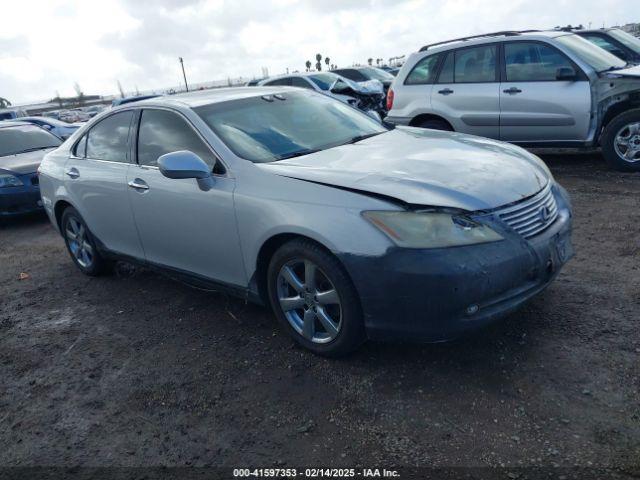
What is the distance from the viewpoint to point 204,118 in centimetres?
375

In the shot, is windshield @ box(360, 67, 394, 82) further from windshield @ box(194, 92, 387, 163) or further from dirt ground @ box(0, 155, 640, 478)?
dirt ground @ box(0, 155, 640, 478)

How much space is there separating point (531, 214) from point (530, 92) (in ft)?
15.3

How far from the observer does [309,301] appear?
3.19m

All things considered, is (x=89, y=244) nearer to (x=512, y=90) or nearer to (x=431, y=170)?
(x=431, y=170)

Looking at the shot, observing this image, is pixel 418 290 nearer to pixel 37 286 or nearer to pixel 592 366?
pixel 592 366

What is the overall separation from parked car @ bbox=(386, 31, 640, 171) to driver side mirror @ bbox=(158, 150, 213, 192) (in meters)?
5.11

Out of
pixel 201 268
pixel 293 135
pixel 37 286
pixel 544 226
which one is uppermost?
pixel 293 135

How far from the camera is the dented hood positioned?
2865mm

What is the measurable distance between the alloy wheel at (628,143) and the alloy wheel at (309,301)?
5289mm

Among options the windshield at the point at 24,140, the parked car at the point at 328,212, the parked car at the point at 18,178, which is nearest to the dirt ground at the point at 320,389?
the parked car at the point at 328,212

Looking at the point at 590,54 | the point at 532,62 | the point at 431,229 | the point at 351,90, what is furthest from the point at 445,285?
the point at 351,90

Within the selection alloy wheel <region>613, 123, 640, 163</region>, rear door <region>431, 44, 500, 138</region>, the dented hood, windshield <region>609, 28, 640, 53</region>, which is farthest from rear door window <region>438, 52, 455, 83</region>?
the dented hood

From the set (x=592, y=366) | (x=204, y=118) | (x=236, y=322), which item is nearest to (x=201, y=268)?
(x=236, y=322)

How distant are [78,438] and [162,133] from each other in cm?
216
